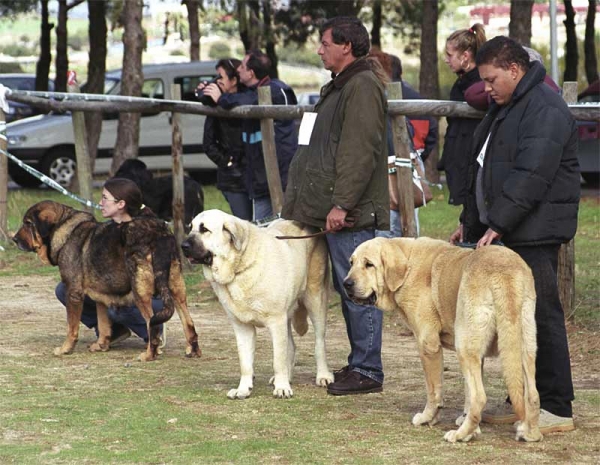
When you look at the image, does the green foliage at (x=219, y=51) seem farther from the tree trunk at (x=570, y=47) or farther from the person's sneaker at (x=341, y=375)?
the person's sneaker at (x=341, y=375)

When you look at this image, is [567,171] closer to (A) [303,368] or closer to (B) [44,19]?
(A) [303,368]

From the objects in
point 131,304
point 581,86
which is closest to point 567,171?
point 131,304

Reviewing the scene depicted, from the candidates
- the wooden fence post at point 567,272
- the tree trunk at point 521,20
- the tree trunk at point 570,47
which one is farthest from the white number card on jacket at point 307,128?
the tree trunk at point 570,47

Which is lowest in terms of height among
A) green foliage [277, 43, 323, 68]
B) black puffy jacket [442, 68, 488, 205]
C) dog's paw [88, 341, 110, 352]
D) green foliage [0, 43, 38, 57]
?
dog's paw [88, 341, 110, 352]

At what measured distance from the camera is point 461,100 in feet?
28.4

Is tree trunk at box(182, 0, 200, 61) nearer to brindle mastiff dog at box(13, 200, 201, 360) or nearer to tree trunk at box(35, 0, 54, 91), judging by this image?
tree trunk at box(35, 0, 54, 91)

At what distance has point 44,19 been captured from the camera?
27.4 meters

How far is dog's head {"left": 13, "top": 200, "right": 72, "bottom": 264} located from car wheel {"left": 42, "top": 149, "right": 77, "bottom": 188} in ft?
42.8

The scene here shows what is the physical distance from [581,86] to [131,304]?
85.5 feet

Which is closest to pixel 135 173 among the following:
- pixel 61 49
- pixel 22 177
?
pixel 22 177

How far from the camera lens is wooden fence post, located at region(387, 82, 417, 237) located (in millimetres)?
9422

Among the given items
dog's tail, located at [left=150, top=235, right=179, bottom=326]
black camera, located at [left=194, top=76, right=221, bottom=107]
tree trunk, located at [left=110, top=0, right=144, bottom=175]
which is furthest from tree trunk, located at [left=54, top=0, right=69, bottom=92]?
dog's tail, located at [left=150, top=235, right=179, bottom=326]

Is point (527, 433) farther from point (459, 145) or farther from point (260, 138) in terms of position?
point (260, 138)

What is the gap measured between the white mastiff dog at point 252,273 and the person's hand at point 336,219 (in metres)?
0.34
